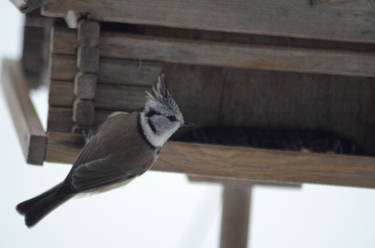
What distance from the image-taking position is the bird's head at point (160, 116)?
79.8 inches

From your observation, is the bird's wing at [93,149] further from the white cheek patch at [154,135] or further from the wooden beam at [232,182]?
the wooden beam at [232,182]

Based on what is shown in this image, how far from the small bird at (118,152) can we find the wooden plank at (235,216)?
0.74 meters

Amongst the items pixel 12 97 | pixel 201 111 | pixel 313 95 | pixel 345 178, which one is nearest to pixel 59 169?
pixel 12 97

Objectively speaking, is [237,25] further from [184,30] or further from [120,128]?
[120,128]

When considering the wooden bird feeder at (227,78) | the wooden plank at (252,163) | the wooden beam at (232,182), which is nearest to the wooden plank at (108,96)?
the wooden bird feeder at (227,78)

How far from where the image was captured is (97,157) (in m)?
2.13

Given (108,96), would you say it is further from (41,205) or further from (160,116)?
(41,205)

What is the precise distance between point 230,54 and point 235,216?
81 centimetres

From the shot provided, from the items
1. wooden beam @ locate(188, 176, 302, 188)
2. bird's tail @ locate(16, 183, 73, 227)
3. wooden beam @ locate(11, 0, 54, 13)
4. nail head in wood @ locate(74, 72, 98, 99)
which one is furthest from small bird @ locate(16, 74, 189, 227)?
wooden beam @ locate(188, 176, 302, 188)

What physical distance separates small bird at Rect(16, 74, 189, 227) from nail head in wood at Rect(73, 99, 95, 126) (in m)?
0.07

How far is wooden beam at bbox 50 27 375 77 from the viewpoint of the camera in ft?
7.52

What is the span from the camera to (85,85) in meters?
2.27

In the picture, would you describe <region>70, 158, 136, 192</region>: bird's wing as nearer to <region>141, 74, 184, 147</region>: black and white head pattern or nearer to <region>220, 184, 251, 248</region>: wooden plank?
<region>141, 74, 184, 147</region>: black and white head pattern

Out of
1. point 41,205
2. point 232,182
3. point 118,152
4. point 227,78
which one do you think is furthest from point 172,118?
point 232,182
